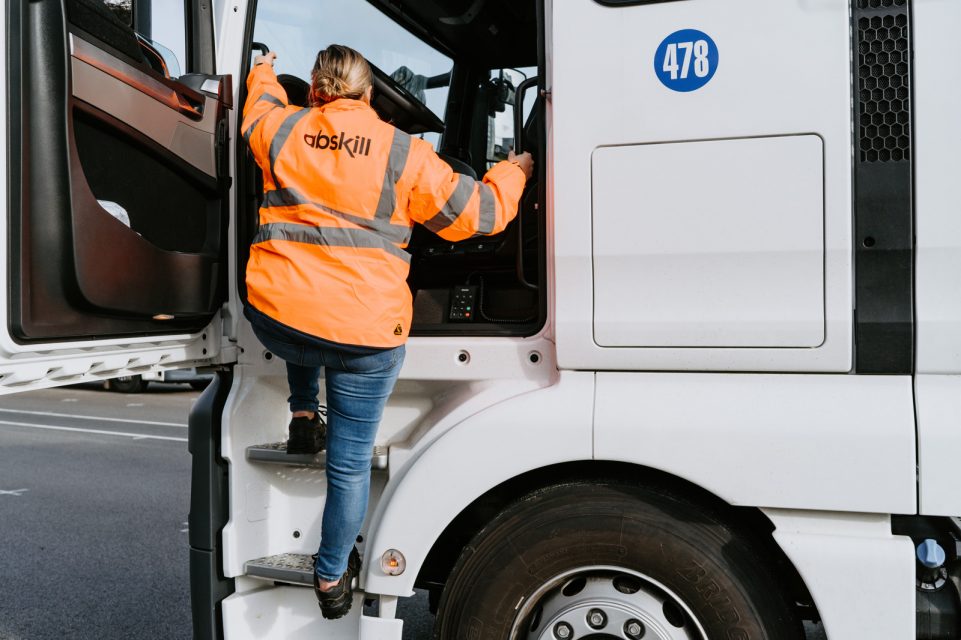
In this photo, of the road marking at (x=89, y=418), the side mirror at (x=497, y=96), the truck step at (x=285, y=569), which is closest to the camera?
the truck step at (x=285, y=569)

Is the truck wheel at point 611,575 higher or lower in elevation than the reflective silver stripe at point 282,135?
lower

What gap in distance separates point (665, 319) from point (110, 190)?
1574 millimetres

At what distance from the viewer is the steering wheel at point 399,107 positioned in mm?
2921

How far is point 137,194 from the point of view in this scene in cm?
230

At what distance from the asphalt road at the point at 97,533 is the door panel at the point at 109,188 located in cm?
195

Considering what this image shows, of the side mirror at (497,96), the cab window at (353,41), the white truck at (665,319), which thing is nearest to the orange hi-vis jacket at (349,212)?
the white truck at (665,319)

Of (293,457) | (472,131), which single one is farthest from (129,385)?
(293,457)

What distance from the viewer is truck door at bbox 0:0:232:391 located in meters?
1.92

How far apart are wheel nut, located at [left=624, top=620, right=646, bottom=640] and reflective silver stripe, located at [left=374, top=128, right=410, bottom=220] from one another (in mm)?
1282

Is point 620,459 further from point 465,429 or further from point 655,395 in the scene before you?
point 465,429

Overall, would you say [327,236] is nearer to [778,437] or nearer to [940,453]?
[778,437]

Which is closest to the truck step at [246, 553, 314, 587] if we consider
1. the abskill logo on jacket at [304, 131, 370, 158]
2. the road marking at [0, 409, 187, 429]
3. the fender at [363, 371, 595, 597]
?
the fender at [363, 371, 595, 597]

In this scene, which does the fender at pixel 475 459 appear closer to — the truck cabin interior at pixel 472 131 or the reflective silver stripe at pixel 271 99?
the truck cabin interior at pixel 472 131

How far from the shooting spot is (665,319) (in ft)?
6.75
